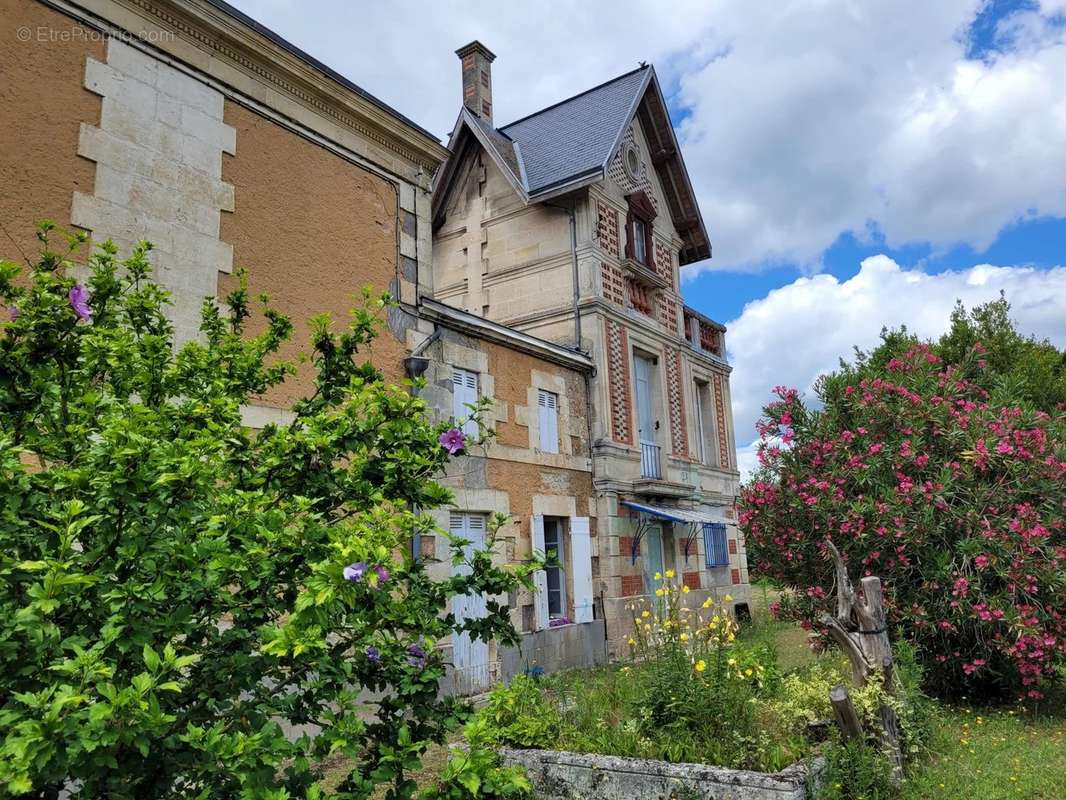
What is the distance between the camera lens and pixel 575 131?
1477 centimetres

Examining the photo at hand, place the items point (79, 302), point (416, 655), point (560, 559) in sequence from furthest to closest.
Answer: point (560, 559)
point (79, 302)
point (416, 655)

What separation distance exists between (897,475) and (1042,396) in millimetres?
14116

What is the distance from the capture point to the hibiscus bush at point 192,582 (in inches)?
80.9

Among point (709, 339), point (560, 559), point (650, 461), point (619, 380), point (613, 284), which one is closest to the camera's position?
point (560, 559)

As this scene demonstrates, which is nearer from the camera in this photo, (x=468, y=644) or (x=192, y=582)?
(x=192, y=582)

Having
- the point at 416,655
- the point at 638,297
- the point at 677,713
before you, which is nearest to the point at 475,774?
the point at 416,655

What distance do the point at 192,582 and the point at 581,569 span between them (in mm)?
9440

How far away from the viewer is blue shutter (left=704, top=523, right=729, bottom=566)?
15.1 meters

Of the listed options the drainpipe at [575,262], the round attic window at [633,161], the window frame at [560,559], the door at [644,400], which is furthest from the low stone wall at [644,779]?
the round attic window at [633,161]

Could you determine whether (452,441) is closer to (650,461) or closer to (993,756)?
(993,756)

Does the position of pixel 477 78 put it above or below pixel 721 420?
above

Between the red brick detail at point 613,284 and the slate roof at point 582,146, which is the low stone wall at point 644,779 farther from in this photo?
the slate roof at point 582,146

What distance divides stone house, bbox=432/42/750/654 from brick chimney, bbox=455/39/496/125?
0.09ft

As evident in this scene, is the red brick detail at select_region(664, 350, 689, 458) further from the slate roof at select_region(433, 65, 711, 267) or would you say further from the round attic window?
the round attic window
